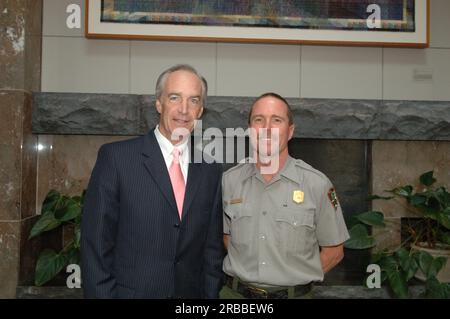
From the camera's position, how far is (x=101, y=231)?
1.29 meters

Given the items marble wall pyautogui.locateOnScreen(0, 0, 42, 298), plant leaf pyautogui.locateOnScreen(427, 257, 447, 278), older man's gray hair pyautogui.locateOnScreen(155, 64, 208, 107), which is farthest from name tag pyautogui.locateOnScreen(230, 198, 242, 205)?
marble wall pyautogui.locateOnScreen(0, 0, 42, 298)

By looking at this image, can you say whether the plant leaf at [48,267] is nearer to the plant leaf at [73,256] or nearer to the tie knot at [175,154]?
the plant leaf at [73,256]

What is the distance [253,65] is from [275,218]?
1.61 meters

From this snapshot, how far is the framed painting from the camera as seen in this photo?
8.95 ft

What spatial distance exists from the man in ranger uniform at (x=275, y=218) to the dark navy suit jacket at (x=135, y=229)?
0.21 m

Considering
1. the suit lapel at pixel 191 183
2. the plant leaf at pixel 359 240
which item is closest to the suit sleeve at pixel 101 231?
the suit lapel at pixel 191 183

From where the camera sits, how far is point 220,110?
262 cm

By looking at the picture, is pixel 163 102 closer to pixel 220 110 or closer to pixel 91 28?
pixel 220 110

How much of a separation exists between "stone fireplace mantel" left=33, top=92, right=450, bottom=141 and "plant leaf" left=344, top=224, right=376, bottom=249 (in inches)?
24.1

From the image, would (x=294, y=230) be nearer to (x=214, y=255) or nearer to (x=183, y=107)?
(x=214, y=255)

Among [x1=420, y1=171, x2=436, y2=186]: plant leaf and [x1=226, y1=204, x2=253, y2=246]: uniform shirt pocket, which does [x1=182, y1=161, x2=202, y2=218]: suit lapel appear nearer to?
[x1=226, y1=204, x2=253, y2=246]: uniform shirt pocket

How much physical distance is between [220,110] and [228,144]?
287 millimetres
